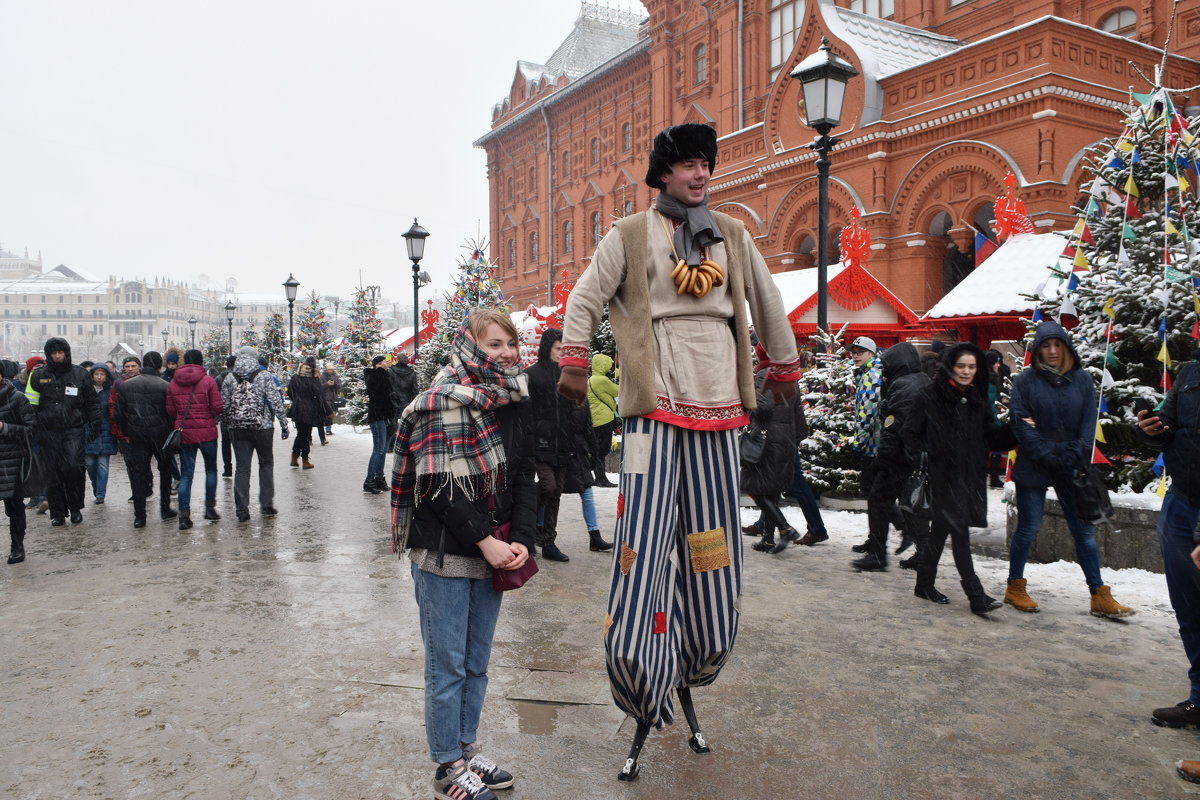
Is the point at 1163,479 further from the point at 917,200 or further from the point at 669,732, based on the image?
the point at 917,200

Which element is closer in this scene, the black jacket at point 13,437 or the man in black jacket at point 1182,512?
the man in black jacket at point 1182,512

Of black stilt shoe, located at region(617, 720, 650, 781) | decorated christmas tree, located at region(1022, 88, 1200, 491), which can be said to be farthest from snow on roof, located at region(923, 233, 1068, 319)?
black stilt shoe, located at region(617, 720, 650, 781)

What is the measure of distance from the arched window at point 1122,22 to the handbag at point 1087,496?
17.7 m

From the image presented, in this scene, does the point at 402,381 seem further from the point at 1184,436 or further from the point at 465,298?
the point at 1184,436

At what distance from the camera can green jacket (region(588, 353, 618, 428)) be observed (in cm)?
777

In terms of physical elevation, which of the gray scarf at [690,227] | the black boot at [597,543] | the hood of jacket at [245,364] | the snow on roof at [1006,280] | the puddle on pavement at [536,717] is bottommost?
the puddle on pavement at [536,717]

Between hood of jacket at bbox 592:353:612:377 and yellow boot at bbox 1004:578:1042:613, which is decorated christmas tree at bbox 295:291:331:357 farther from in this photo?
yellow boot at bbox 1004:578:1042:613

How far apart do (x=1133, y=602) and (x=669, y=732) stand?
3817 mm

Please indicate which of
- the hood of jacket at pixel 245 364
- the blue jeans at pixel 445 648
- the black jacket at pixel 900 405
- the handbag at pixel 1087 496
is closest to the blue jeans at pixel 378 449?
the hood of jacket at pixel 245 364

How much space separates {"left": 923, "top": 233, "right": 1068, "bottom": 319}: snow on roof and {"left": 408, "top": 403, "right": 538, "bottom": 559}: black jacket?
34.9 feet

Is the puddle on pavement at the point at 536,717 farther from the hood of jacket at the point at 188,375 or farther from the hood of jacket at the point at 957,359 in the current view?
the hood of jacket at the point at 188,375

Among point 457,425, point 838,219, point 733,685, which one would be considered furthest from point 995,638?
point 838,219

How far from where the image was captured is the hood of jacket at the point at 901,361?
6.47 metres

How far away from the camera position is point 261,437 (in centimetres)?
923
